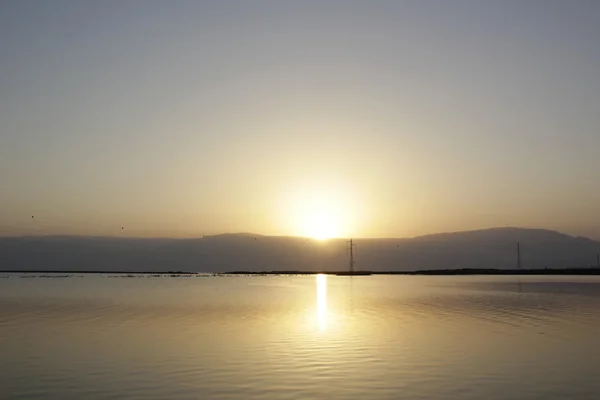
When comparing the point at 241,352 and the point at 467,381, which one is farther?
the point at 241,352

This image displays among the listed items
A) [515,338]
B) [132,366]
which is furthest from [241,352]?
[515,338]

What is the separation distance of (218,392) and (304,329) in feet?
77.7

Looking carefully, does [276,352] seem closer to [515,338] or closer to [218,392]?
[218,392]

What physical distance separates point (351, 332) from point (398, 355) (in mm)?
11627

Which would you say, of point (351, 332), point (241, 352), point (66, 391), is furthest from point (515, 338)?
point (66, 391)

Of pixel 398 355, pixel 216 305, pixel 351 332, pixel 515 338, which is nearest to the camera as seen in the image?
pixel 398 355

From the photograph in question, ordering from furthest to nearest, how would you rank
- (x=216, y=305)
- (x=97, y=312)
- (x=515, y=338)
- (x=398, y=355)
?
(x=216, y=305), (x=97, y=312), (x=515, y=338), (x=398, y=355)

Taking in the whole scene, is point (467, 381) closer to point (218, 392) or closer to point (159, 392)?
point (218, 392)

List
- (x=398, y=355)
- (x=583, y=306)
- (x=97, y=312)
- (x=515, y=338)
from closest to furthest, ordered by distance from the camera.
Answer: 1. (x=398, y=355)
2. (x=515, y=338)
3. (x=97, y=312)
4. (x=583, y=306)

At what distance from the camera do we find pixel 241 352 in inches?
1368

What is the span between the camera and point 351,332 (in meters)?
45.0

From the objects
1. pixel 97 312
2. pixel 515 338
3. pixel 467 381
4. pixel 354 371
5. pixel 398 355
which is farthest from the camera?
pixel 97 312

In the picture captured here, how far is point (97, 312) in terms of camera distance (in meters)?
60.6

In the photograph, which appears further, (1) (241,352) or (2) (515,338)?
(2) (515,338)
